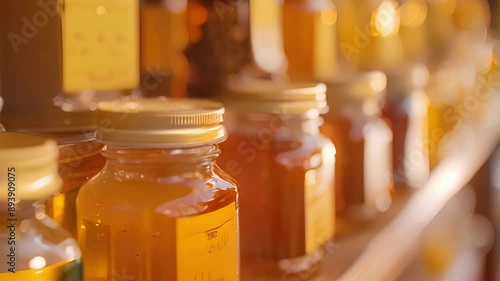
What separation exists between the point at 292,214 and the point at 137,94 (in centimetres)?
18

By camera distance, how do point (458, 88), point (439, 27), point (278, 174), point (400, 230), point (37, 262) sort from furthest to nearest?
point (439, 27), point (458, 88), point (400, 230), point (278, 174), point (37, 262)

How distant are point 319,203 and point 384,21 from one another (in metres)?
0.64

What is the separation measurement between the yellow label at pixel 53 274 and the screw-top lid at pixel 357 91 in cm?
51

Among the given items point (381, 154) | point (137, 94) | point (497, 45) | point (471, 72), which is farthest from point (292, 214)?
point (497, 45)

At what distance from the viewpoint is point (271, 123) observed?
0.66m

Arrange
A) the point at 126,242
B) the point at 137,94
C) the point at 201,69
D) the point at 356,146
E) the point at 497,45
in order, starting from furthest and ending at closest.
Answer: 1. the point at 497,45
2. the point at 356,146
3. the point at 201,69
4. the point at 137,94
5. the point at 126,242

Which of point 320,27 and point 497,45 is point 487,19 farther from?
point 320,27

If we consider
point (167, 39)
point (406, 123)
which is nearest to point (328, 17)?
point (406, 123)

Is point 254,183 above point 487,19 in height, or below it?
below

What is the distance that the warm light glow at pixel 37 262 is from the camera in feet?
1.14

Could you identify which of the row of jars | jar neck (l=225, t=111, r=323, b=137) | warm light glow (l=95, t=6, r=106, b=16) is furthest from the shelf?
warm light glow (l=95, t=6, r=106, b=16)

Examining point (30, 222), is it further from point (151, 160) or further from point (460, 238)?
point (460, 238)

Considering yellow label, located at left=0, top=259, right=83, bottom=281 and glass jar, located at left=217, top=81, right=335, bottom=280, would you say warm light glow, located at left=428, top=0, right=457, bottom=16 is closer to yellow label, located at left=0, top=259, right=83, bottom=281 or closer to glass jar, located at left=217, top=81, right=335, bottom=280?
glass jar, located at left=217, top=81, right=335, bottom=280

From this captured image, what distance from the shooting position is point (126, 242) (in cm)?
43
